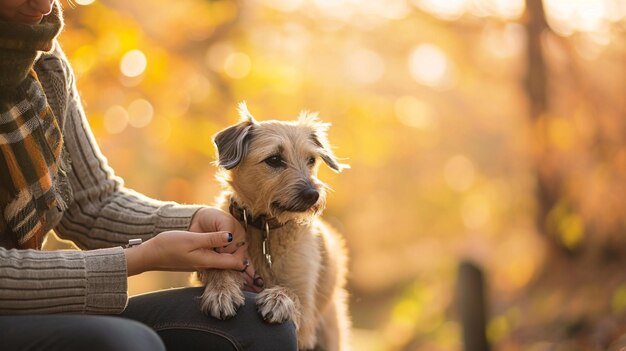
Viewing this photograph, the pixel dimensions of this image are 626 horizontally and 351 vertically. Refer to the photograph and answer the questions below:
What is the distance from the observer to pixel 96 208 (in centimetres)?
259

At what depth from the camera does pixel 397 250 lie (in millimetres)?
17516

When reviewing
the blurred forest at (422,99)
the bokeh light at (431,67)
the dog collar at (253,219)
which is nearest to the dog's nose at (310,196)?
the dog collar at (253,219)

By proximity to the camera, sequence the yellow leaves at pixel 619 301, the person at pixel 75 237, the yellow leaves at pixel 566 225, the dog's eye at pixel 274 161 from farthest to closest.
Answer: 1. the yellow leaves at pixel 566 225
2. the yellow leaves at pixel 619 301
3. the dog's eye at pixel 274 161
4. the person at pixel 75 237

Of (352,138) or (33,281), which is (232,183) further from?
(352,138)

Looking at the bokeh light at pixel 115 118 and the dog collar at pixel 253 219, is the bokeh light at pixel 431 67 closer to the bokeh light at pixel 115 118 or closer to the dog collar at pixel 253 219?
the bokeh light at pixel 115 118

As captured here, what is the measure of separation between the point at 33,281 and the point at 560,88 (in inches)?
270

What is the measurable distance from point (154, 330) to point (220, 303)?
7.9 inches

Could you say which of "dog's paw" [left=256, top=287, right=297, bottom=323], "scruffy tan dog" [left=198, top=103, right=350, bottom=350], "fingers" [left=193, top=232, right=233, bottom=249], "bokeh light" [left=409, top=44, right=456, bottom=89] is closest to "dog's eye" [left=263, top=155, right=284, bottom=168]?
"scruffy tan dog" [left=198, top=103, right=350, bottom=350]

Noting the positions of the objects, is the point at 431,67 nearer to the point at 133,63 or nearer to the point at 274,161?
the point at 133,63

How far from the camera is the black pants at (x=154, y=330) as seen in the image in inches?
70.6

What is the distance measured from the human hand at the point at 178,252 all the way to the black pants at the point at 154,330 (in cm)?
14

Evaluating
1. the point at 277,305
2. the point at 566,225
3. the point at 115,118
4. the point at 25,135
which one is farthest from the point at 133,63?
the point at 566,225

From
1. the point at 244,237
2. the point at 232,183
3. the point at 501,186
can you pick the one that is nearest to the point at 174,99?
the point at 232,183

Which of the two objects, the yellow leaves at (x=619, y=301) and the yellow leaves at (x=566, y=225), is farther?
the yellow leaves at (x=566, y=225)
